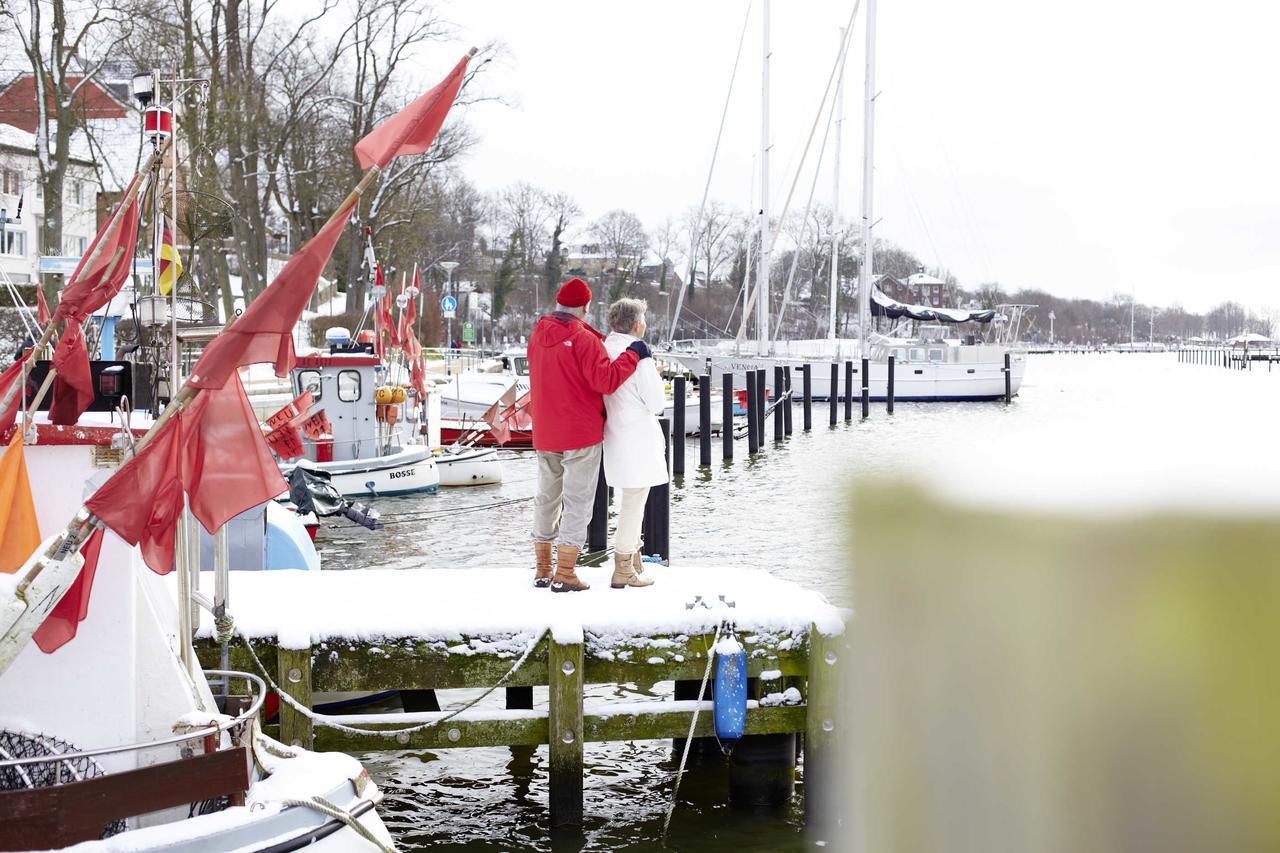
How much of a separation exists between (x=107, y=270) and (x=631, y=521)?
3.42 meters

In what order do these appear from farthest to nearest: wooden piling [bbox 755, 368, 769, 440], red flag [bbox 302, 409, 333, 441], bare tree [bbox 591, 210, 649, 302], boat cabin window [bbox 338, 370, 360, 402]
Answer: bare tree [bbox 591, 210, 649, 302] → wooden piling [bbox 755, 368, 769, 440] → boat cabin window [bbox 338, 370, 360, 402] → red flag [bbox 302, 409, 333, 441]

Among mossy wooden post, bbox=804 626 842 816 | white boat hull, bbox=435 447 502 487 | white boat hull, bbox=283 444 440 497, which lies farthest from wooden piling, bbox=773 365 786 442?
mossy wooden post, bbox=804 626 842 816

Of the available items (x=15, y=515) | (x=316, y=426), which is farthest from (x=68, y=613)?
(x=316, y=426)

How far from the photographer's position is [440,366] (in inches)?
2206

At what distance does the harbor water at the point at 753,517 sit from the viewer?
1.08 m

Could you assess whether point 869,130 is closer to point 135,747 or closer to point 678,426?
point 678,426

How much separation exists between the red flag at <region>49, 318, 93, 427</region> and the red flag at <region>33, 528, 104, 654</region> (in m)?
0.82

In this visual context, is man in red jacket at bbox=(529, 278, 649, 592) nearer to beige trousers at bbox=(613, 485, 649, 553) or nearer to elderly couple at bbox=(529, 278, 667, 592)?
elderly couple at bbox=(529, 278, 667, 592)

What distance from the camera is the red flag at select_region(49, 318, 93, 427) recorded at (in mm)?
5512

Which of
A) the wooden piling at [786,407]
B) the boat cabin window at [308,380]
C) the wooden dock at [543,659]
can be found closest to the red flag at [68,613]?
the wooden dock at [543,659]

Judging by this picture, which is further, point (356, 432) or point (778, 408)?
point (778, 408)

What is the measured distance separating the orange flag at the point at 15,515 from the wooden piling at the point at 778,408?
1186 inches

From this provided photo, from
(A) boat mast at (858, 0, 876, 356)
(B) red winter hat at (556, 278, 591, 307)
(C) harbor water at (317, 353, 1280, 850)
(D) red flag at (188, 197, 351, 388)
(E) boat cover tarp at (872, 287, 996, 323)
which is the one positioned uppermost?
(A) boat mast at (858, 0, 876, 356)

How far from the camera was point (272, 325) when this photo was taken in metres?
5.14
